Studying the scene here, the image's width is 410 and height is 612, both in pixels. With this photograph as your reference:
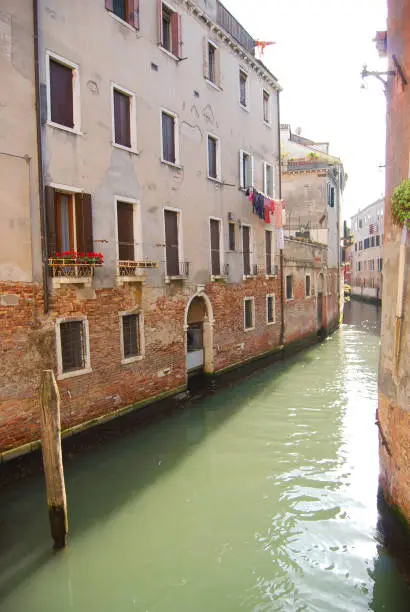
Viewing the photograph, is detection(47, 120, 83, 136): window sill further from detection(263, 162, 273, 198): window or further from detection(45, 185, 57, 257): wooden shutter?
detection(263, 162, 273, 198): window

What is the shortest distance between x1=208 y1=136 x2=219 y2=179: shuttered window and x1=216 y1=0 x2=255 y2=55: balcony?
3.05 m

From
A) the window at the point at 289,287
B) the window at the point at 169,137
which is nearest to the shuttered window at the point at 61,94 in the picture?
the window at the point at 169,137

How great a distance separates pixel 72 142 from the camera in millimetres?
7977

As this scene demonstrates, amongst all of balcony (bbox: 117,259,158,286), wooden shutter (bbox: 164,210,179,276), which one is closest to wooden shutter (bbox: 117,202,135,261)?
balcony (bbox: 117,259,158,286)

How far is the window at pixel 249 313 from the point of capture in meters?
14.4

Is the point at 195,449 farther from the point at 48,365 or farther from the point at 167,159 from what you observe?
the point at 167,159

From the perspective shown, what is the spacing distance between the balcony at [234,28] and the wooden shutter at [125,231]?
6539 millimetres

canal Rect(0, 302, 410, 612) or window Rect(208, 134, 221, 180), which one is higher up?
window Rect(208, 134, 221, 180)

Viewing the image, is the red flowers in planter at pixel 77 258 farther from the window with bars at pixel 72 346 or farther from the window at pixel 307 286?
the window at pixel 307 286

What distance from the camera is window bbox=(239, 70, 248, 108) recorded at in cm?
1391

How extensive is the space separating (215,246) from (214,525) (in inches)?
319

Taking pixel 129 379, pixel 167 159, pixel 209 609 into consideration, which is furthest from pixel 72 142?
pixel 209 609

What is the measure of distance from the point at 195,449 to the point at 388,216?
504 centimetres

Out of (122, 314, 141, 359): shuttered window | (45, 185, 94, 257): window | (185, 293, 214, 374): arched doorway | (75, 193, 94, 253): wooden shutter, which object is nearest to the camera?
(45, 185, 94, 257): window
